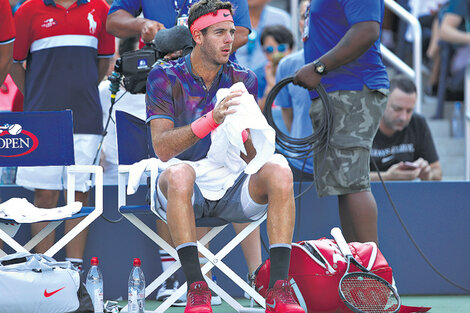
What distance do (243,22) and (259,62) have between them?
276cm

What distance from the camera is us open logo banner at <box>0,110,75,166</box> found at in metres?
4.25

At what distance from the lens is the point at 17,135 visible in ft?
14.0

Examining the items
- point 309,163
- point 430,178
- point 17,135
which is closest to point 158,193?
point 17,135

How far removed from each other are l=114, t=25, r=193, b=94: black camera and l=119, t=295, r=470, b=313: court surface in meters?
1.22

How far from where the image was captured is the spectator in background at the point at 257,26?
7387mm

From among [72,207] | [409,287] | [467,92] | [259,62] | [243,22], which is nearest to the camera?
[72,207]

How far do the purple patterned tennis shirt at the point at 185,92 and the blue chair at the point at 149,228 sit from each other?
279 millimetres

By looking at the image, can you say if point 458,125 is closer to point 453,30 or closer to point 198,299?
point 453,30

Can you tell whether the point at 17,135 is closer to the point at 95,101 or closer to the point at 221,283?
the point at 95,101

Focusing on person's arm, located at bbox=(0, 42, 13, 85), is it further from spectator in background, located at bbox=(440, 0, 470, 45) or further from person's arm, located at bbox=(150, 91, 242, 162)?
spectator in background, located at bbox=(440, 0, 470, 45)

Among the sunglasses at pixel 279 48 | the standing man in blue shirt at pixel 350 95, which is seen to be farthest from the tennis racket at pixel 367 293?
the sunglasses at pixel 279 48

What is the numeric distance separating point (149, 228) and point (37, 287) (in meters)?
0.64

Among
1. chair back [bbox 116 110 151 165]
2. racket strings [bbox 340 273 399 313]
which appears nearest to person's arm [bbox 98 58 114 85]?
chair back [bbox 116 110 151 165]

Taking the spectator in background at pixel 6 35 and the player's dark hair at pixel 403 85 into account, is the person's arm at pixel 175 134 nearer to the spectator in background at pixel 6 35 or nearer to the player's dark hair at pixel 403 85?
the spectator in background at pixel 6 35
